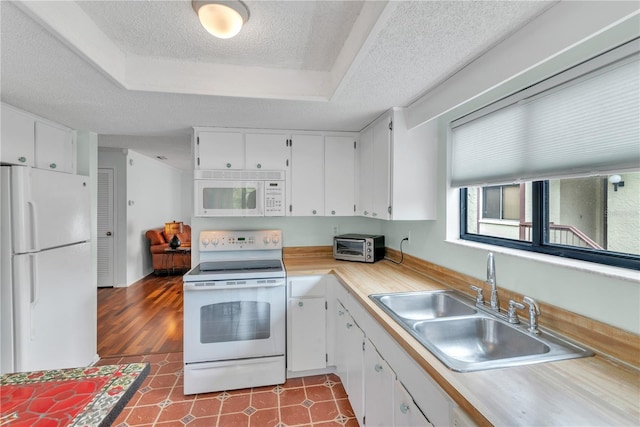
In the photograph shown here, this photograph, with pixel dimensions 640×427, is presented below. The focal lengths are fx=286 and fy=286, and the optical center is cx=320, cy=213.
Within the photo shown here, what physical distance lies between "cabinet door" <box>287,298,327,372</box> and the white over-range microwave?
89cm

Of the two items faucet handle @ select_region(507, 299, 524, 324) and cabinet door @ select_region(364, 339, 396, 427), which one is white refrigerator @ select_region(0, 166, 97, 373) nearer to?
cabinet door @ select_region(364, 339, 396, 427)

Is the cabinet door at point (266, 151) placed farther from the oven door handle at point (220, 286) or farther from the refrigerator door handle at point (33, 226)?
the refrigerator door handle at point (33, 226)

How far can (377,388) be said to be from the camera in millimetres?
1529

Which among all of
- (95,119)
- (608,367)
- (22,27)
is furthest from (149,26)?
(608,367)

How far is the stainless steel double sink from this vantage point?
107cm

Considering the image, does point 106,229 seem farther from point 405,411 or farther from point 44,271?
point 405,411

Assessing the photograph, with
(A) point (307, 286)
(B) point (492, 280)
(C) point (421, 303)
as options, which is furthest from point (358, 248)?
(B) point (492, 280)

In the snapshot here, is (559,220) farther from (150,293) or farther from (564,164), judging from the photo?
(150,293)

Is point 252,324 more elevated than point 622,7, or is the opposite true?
point 622,7

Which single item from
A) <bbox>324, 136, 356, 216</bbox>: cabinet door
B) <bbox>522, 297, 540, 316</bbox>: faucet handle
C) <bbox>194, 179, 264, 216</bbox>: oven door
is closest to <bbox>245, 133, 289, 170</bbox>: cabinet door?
<bbox>194, 179, 264, 216</bbox>: oven door

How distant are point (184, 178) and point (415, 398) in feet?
27.3

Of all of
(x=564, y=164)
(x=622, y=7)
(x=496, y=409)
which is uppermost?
(x=622, y=7)

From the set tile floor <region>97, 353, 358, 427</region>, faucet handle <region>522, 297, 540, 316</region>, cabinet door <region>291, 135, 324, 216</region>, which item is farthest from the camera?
cabinet door <region>291, 135, 324, 216</region>

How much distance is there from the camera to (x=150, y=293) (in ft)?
15.2
